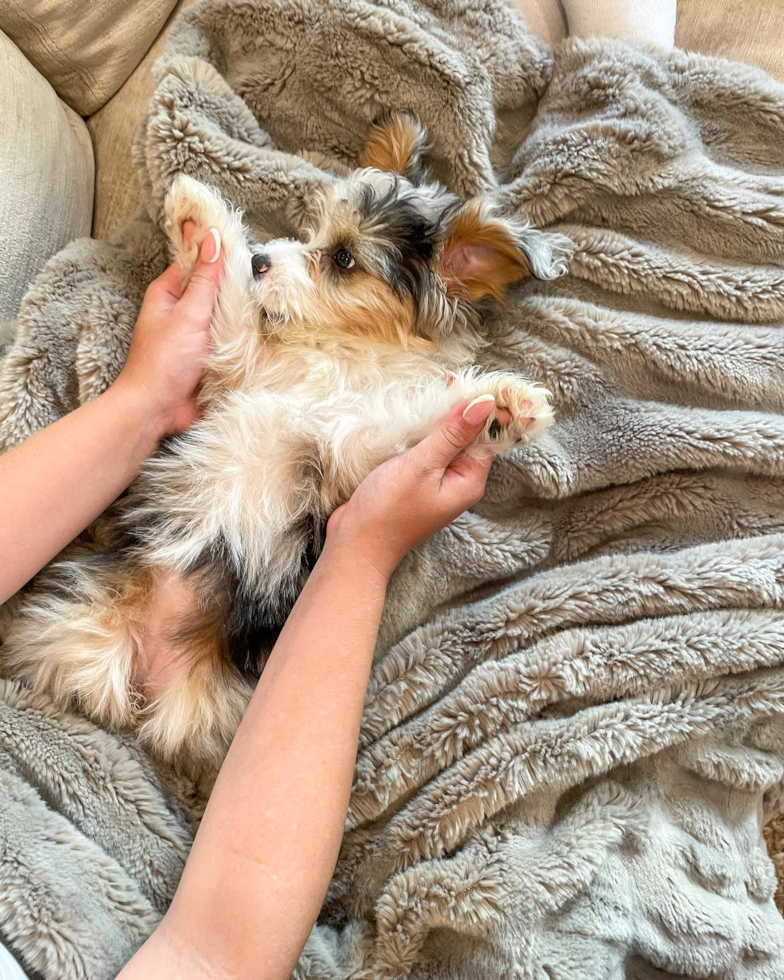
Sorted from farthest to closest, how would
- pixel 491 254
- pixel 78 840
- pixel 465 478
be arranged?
pixel 491 254
pixel 465 478
pixel 78 840

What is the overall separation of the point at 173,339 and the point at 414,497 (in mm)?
745

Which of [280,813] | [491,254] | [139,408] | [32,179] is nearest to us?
[280,813]

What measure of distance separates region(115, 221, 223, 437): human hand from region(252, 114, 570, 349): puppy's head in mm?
134

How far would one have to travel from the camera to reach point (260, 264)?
175cm

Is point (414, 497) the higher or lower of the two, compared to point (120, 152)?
lower

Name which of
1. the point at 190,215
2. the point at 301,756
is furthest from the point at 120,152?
the point at 301,756

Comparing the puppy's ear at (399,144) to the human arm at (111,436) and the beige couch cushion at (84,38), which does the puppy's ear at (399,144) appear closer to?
the human arm at (111,436)

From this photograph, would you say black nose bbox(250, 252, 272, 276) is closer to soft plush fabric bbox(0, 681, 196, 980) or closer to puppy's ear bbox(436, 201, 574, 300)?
puppy's ear bbox(436, 201, 574, 300)

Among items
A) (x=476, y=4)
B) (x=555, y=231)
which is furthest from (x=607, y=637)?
(x=476, y=4)

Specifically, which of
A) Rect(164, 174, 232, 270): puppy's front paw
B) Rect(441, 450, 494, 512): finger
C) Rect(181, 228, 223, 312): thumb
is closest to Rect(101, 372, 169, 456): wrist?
Rect(181, 228, 223, 312): thumb

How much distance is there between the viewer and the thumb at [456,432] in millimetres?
1414

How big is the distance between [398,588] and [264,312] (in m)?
0.80

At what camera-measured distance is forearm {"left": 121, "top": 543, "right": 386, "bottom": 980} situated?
1.10 metres

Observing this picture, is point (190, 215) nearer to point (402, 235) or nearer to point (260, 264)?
point (260, 264)
